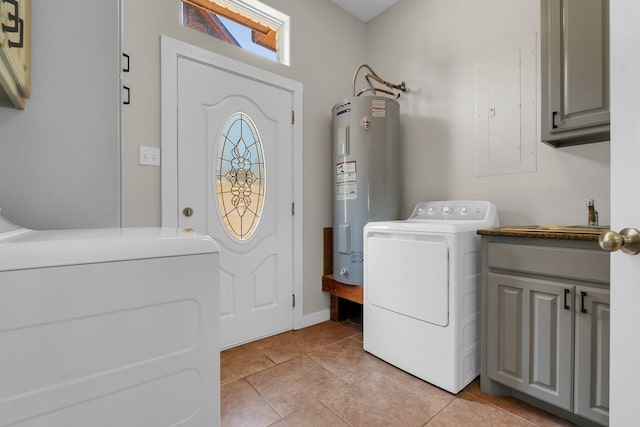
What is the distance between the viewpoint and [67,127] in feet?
3.45

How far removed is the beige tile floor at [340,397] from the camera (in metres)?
1.36

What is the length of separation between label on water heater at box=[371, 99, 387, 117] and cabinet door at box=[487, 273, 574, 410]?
54.4 inches

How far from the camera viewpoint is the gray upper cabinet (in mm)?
1369

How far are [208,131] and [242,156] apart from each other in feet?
0.94

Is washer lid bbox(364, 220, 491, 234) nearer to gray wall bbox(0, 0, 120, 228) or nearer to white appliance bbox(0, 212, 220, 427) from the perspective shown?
white appliance bbox(0, 212, 220, 427)

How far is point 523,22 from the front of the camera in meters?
1.91

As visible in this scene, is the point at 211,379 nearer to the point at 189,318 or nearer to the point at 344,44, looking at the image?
the point at 189,318

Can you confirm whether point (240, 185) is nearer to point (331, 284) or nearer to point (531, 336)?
point (331, 284)

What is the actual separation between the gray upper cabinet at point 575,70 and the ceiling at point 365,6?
1.49 meters

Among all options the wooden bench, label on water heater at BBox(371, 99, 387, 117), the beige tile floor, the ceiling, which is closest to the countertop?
the beige tile floor
